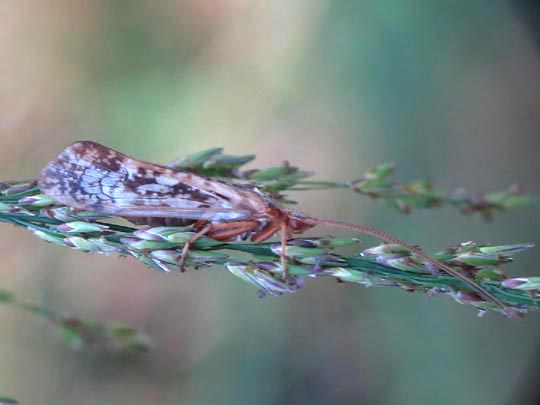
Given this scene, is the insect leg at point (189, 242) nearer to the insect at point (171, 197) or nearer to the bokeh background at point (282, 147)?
the insect at point (171, 197)

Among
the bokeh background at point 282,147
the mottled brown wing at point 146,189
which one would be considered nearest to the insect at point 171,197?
the mottled brown wing at point 146,189

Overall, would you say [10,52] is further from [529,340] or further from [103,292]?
[529,340]

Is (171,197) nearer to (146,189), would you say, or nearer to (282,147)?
(146,189)

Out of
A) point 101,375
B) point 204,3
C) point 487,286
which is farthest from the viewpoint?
point 204,3

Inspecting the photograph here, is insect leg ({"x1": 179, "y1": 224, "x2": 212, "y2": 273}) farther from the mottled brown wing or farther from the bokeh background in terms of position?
the bokeh background

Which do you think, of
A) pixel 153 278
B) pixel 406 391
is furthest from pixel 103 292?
pixel 406 391

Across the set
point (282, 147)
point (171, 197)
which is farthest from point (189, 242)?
point (282, 147)
